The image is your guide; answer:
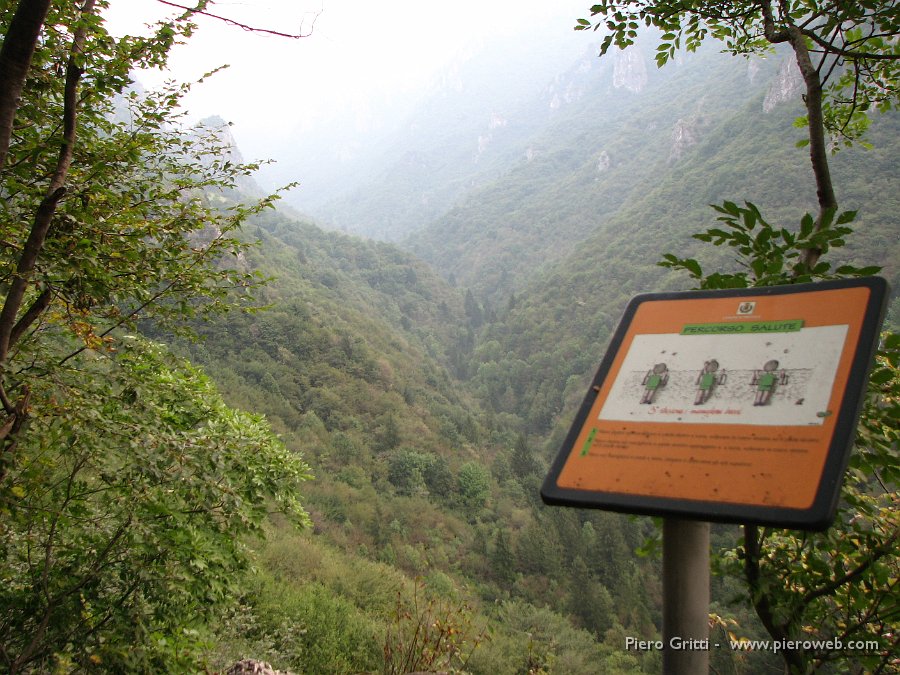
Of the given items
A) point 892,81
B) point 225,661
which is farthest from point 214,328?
point 892,81

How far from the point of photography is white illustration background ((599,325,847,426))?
1.29m

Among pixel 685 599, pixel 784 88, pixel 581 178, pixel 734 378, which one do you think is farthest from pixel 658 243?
pixel 685 599

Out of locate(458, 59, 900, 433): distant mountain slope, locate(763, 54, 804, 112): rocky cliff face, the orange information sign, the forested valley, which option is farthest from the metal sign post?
locate(763, 54, 804, 112): rocky cliff face

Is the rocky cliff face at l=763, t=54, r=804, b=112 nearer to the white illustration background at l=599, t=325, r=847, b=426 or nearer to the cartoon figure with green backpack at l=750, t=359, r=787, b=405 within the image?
the white illustration background at l=599, t=325, r=847, b=426

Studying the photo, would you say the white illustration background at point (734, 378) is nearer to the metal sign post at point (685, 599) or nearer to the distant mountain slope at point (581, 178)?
the metal sign post at point (685, 599)

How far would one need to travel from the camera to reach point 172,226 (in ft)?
12.2

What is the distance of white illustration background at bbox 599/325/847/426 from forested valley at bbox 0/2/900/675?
0.68 meters

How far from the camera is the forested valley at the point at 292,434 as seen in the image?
2.90m

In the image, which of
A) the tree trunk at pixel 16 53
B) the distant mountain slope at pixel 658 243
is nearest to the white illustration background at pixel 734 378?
the tree trunk at pixel 16 53

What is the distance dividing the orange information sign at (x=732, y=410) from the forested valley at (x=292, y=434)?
0.62 m

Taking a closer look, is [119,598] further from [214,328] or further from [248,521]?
[214,328]

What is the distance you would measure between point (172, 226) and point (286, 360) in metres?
38.6

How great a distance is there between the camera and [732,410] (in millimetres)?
→ 1338

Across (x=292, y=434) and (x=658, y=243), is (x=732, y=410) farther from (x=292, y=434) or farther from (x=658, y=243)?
(x=658, y=243)
